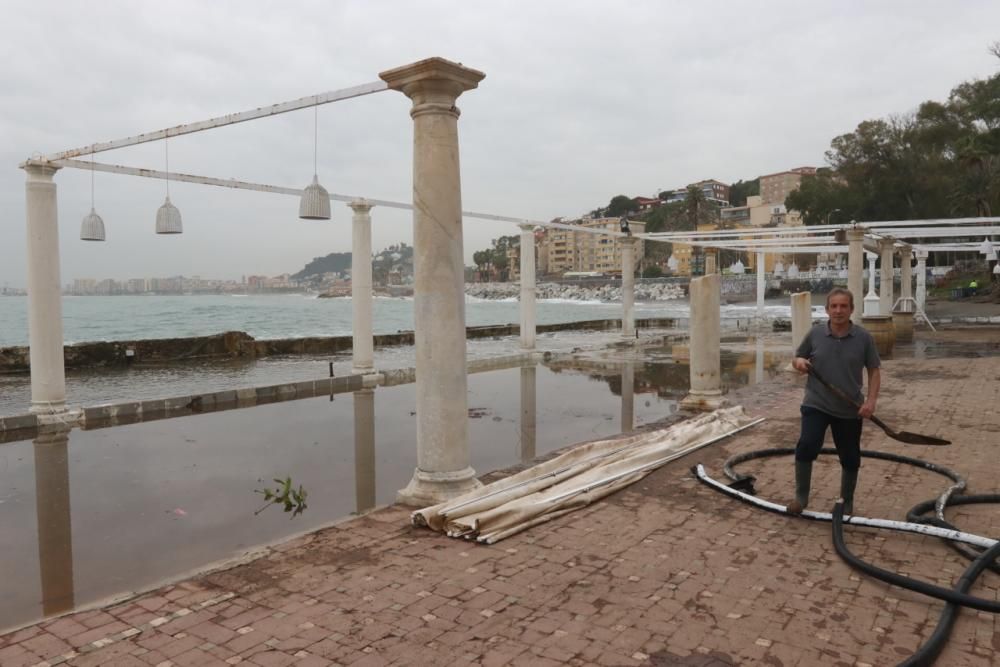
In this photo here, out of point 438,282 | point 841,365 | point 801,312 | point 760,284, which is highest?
point 760,284

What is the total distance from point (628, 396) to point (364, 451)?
18.4 feet

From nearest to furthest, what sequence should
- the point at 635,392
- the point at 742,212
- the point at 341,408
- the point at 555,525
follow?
the point at 555,525, the point at 341,408, the point at 635,392, the point at 742,212

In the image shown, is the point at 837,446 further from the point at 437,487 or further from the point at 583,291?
the point at 583,291

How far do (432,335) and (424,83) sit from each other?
1948mm

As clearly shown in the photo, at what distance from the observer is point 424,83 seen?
5.30 metres

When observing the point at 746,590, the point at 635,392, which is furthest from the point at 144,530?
the point at 635,392

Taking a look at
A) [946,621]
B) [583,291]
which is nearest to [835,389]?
[946,621]

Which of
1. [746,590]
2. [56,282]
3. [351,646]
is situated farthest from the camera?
[56,282]

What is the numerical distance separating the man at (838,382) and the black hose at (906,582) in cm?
48

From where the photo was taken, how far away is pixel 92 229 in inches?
387

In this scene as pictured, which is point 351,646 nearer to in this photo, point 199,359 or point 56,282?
point 56,282

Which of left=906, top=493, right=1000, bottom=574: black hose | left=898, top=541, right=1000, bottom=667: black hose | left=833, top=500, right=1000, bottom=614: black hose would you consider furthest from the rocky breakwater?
left=898, top=541, right=1000, bottom=667: black hose

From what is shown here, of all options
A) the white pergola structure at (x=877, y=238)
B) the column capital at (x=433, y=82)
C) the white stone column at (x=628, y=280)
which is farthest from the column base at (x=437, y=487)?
the white stone column at (x=628, y=280)

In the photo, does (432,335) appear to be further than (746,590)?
Yes
